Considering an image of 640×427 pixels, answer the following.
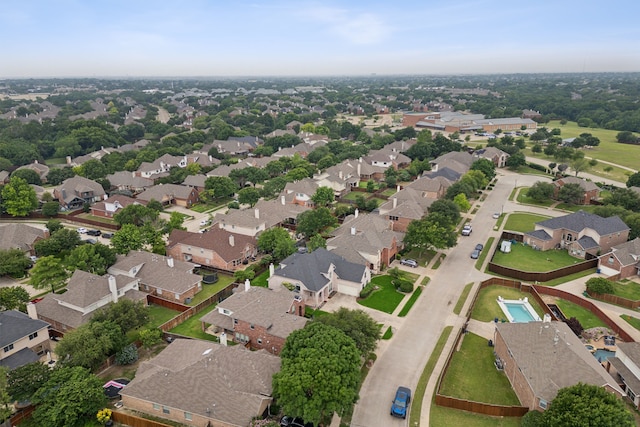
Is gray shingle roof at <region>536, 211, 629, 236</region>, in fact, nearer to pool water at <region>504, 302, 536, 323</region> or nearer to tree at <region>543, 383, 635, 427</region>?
pool water at <region>504, 302, 536, 323</region>

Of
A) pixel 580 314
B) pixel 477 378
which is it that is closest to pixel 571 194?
pixel 580 314

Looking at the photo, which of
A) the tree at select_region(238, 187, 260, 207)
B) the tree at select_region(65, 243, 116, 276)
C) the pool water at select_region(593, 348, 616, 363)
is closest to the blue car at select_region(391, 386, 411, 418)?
the pool water at select_region(593, 348, 616, 363)

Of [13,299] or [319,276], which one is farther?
[319,276]

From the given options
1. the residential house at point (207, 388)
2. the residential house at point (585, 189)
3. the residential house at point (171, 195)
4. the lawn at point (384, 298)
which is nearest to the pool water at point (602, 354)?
the lawn at point (384, 298)

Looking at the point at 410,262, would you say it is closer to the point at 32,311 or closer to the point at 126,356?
the point at 126,356

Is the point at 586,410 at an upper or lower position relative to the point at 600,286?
upper

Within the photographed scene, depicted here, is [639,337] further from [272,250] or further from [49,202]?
[49,202]

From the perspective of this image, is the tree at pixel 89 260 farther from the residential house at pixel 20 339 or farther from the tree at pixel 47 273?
the residential house at pixel 20 339

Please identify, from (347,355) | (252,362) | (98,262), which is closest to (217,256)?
(98,262)
